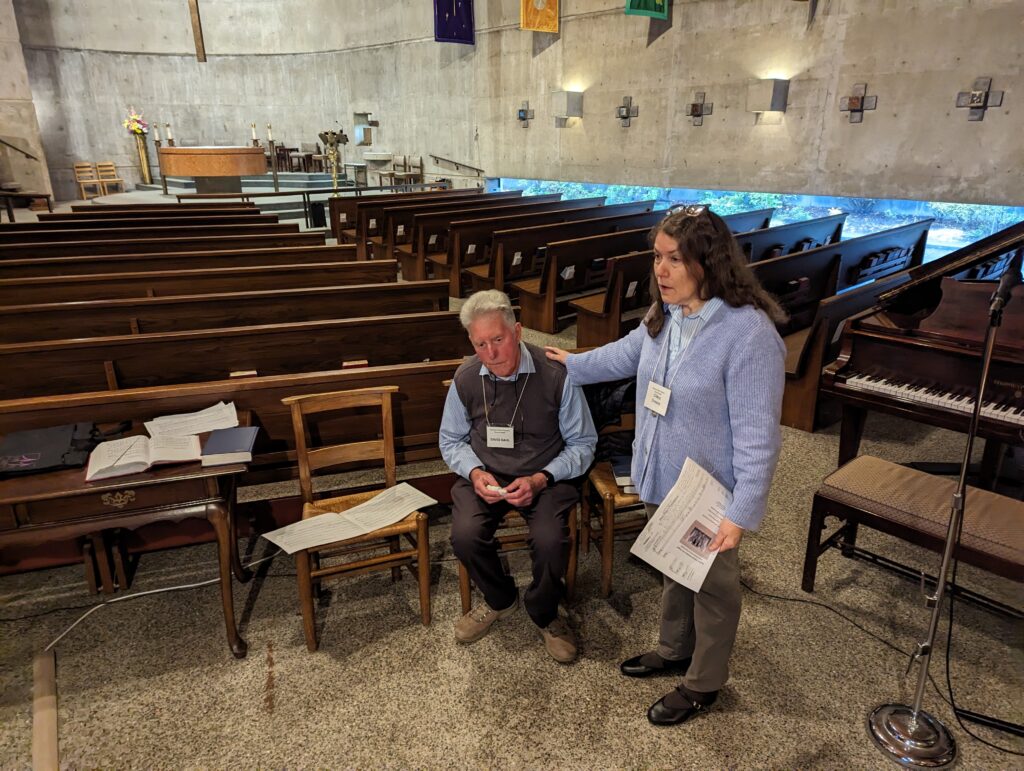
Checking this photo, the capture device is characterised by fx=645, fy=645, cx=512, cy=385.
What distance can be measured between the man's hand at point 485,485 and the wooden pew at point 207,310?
71.0 inches

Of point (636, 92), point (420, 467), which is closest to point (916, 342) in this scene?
point (420, 467)

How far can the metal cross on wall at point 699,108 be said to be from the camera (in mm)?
7733

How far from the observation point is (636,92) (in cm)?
852

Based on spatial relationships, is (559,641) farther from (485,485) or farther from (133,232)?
(133,232)

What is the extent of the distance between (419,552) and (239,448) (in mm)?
683

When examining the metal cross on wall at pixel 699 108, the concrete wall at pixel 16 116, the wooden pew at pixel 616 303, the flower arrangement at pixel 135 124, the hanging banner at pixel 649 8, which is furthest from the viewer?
the flower arrangement at pixel 135 124

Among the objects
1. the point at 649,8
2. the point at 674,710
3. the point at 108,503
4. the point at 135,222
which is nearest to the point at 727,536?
the point at 674,710

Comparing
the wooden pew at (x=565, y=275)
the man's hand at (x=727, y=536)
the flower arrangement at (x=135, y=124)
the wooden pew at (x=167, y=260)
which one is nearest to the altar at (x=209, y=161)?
the flower arrangement at (x=135, y=124)

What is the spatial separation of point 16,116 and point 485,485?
13.5 metres

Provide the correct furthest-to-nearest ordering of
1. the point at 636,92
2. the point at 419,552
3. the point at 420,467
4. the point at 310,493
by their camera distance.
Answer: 1. the point at 636,92
2. the point at 420,467
3. the point at 310,493
4. the point at 419,552

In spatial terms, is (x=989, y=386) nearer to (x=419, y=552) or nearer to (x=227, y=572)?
(x=419, y=552)

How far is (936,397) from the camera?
2588 mm

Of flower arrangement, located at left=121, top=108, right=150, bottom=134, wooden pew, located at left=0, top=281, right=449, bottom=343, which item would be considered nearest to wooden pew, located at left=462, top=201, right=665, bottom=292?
wooden pew, located at left=0, top=281, right=449, bottom=343

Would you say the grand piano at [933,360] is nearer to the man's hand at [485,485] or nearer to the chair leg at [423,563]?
the man's hand at [485,485]
